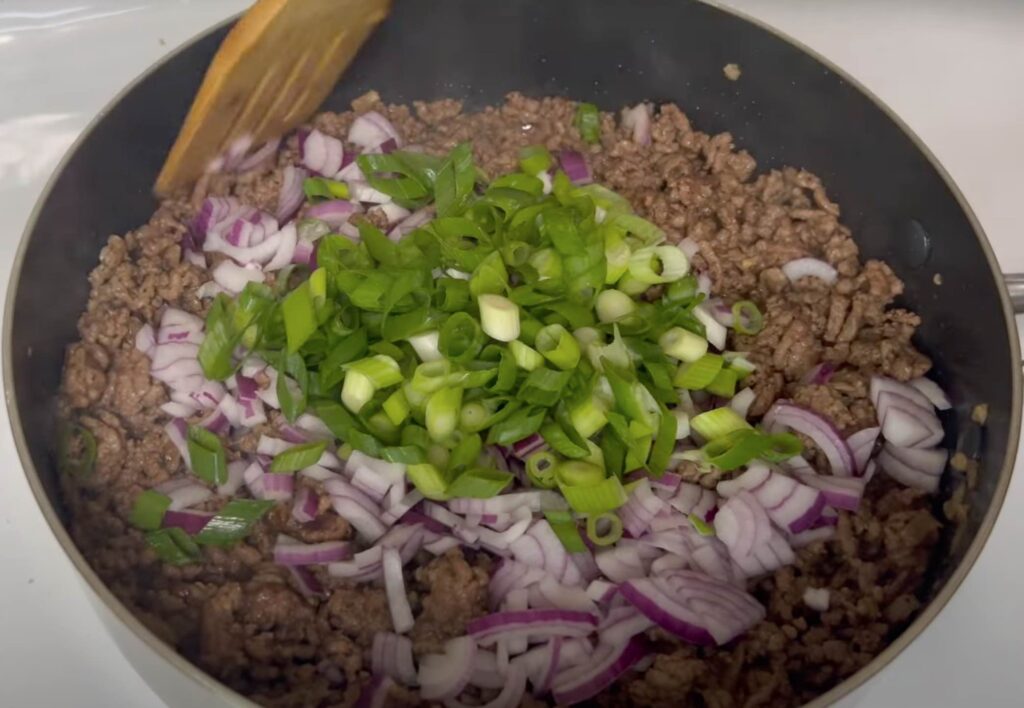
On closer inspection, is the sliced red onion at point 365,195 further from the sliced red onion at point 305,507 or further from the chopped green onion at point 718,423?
the chopped green onion at point 718,423

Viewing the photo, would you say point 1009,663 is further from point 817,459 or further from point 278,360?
point 278,360

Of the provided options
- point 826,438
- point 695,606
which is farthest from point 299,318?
point 826,438

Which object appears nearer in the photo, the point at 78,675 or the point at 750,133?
the point at 78,675

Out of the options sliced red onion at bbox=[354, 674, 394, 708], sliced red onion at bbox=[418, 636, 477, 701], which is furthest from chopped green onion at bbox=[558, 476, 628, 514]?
sliced red onion at bbox=[354, 674, 394, 708]

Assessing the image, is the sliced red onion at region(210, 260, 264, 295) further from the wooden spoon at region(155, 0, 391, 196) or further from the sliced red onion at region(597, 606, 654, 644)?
the sliced red onion at region(597, 606, 654, 644)

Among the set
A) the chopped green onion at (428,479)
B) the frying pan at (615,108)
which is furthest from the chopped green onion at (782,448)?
the chopped green onion at (428,479)

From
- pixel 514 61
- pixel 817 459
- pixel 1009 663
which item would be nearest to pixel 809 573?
pixel 817 459
